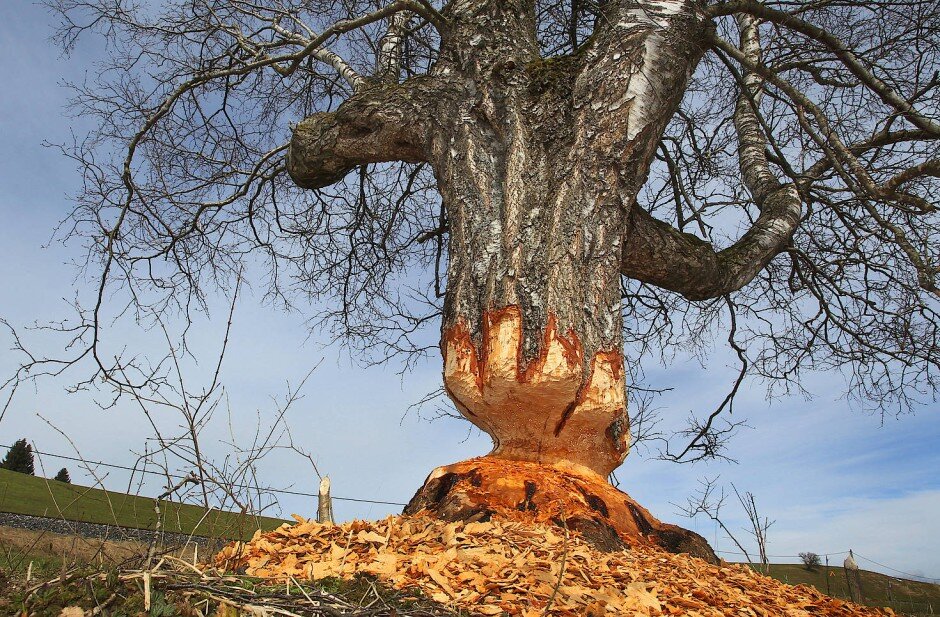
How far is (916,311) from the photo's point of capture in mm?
7309

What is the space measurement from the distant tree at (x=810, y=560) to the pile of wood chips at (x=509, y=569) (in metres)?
6.44

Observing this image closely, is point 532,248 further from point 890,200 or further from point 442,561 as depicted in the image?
point 890,200

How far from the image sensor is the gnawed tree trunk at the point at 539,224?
13.5ft

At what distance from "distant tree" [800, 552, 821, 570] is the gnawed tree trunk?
648cm

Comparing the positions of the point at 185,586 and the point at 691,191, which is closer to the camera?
the point at 185,586

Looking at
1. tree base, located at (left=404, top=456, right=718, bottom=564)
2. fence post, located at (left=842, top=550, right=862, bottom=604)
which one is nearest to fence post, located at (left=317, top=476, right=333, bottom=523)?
tree base, located at (left=404, top=456, right=718, bottom=564)

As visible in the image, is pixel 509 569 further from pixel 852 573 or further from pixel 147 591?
pixel 852 573

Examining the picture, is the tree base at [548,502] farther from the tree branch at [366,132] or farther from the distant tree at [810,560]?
the distant tree at [810,560]

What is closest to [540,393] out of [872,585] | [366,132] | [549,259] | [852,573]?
[549,259]

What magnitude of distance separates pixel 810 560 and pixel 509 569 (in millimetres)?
8522

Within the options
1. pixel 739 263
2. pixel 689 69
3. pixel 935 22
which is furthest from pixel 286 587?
pixel 935 22

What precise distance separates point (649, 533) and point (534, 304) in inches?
59.9

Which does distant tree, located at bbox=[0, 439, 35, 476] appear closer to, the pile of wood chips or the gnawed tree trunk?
the gnawed tree trunk

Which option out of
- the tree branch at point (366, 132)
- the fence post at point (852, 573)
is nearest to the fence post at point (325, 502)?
the tree branch at point (366, 132)
